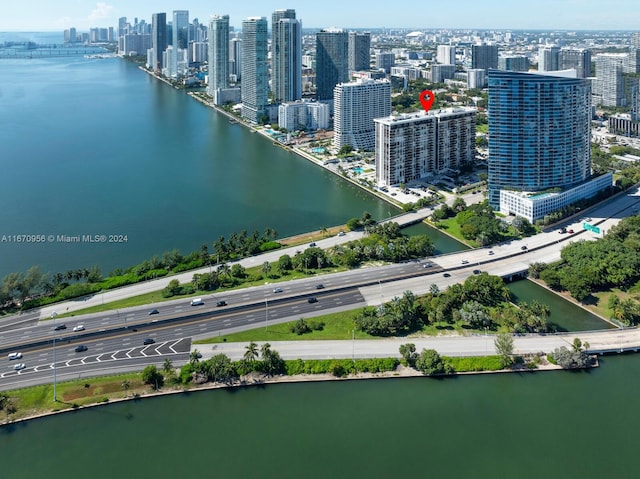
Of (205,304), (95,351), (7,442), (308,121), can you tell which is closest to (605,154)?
(308,121)

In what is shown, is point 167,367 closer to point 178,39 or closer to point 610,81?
point 610,81

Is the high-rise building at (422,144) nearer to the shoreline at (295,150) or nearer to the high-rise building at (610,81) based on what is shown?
the shoreline at (295,150)

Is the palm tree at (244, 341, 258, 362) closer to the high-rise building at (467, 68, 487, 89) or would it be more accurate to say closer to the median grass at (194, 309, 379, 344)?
the median grass at (194, 309, 379, 344)

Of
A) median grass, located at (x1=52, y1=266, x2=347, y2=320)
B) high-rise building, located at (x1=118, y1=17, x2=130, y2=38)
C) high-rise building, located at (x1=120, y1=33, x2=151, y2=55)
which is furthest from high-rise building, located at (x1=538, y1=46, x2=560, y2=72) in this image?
high-rise building, located at (x1=118, y1=17, x2=130, y2=38)

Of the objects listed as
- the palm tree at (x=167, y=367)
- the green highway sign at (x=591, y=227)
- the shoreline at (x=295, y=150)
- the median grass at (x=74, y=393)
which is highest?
the shoreline at (x=295, y=150)

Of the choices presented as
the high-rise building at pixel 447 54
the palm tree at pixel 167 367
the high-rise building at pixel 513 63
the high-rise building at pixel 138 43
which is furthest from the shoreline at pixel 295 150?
the high-rise building at pixel 138 43

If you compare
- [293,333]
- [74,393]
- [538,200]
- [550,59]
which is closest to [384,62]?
[550,59]
